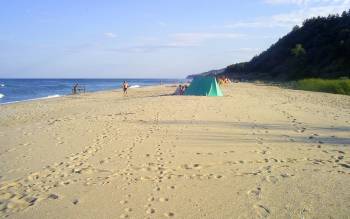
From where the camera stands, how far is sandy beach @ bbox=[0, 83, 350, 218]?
15.3ft

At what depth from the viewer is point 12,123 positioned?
Answer: 552 inches

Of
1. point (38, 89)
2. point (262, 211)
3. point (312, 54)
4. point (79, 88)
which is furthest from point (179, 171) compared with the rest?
point (312, 54)

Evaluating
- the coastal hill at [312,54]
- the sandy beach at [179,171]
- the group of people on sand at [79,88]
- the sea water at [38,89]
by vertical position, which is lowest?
the sea water at [38,89]

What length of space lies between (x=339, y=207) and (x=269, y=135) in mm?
4752

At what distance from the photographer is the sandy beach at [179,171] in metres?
4.68

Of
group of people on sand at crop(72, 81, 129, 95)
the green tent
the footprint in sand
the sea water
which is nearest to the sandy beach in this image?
the footprint in sand

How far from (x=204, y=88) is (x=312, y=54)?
45503 millimetres

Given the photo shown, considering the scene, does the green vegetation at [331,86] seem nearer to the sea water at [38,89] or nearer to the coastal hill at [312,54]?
the coastal hill at [312,54]

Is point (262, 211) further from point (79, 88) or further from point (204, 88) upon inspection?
point (79, 88)

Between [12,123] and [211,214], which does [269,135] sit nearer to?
[211,214]

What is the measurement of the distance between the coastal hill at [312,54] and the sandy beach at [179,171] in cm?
4041

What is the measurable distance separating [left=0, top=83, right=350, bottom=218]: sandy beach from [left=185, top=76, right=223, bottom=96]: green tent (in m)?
A: 12.1

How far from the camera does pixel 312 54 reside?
6278 centimetres

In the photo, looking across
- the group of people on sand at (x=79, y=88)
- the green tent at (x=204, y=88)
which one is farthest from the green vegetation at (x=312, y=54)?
the green tent at (x=204, y=88)
